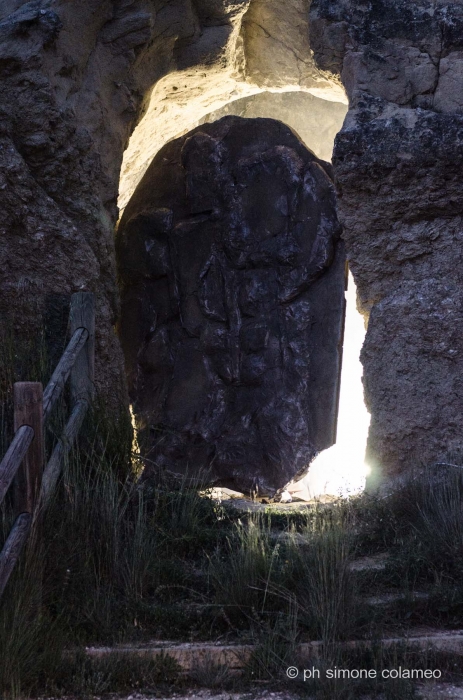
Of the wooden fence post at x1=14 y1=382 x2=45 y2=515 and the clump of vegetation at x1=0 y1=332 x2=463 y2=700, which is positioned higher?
the wooden fence post at x1=14 y1=382 x2=45 y2=515

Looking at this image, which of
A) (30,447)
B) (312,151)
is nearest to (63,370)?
(30,447)

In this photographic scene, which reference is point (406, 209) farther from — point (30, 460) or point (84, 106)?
Answer: point (30, 460)

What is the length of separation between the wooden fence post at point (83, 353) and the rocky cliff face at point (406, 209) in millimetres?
1825

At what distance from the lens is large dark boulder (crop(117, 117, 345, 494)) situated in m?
Answer: 7.82

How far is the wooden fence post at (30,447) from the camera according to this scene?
3.87 metres

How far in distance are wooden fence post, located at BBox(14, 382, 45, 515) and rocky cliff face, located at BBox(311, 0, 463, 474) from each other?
8.30 feet

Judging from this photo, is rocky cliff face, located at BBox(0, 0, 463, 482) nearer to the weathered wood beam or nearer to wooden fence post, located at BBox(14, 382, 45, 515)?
the weathered wood beam

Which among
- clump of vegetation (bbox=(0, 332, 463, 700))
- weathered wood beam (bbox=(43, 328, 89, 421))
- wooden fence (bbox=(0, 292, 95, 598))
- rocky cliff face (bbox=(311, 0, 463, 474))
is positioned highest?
rocky cliff face (bbox=(311, 0, 463, 474))

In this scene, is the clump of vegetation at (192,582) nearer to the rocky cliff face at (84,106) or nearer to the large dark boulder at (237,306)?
the rocky cliff face at (84,106)

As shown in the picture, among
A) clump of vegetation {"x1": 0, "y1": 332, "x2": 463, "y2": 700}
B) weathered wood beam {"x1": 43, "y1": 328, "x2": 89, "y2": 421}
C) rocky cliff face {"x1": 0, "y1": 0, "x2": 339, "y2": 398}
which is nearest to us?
clump of vegetation {"x1": 0, "y1": 332, "x2": 463, "y2": 700}

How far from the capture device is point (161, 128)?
836 cm

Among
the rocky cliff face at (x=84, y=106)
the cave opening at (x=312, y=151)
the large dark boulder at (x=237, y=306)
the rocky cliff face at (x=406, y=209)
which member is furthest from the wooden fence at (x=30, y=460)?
the large dark boulder at (x=237, y=306)

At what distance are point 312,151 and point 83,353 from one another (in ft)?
15.9

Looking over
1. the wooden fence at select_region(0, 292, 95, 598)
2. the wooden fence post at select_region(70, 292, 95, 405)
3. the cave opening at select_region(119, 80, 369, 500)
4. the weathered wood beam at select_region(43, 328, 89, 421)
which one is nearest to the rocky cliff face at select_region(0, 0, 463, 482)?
the wooden fence post at select_region(70, 292, 95, 405)
